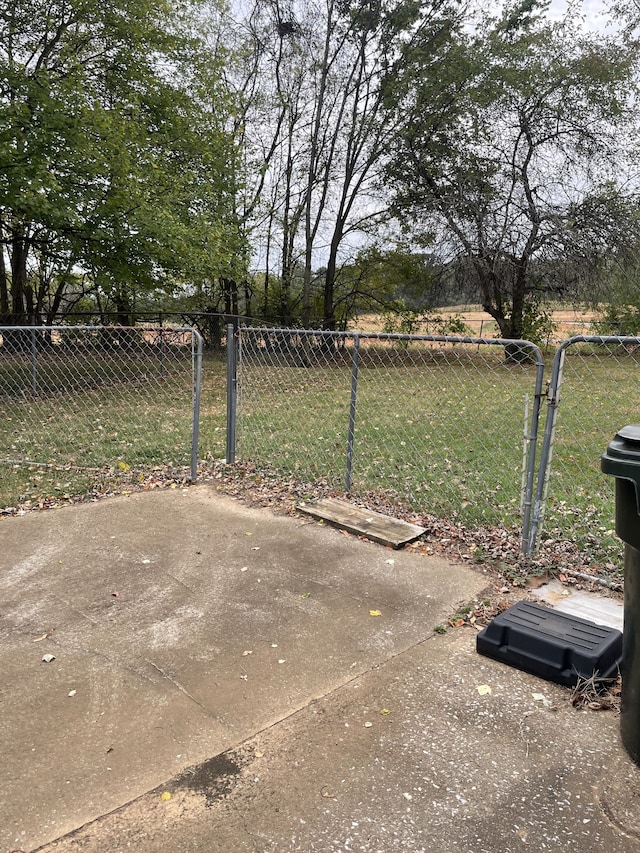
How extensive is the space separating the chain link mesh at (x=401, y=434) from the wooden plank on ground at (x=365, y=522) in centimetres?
40

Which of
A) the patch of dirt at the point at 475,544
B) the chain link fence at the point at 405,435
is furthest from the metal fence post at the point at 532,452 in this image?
the patch of dirt at the point at 475,544

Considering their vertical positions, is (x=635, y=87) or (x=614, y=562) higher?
(x=635, y=87)

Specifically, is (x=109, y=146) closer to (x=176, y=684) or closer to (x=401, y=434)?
(x=401, y=434)

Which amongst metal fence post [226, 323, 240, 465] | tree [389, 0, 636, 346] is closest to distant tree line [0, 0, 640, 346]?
tree [389, 0, 636, 346]

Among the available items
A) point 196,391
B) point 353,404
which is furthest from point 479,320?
point 196,391

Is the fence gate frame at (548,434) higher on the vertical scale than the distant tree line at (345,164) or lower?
lower

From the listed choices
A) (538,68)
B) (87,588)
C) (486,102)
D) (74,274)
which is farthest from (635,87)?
(87,588)

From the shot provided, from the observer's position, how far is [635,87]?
16734 mm

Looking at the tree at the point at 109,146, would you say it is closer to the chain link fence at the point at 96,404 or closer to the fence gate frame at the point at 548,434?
the chain link fence at the point at 96,404

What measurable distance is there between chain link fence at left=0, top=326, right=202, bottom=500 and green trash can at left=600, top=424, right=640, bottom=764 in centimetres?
375

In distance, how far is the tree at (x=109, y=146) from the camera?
9.78 metres

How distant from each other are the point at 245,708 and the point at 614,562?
2478 mm

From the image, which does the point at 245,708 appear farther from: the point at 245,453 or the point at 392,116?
the point at 392,116

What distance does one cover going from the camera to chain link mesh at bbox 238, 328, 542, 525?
191 inches
